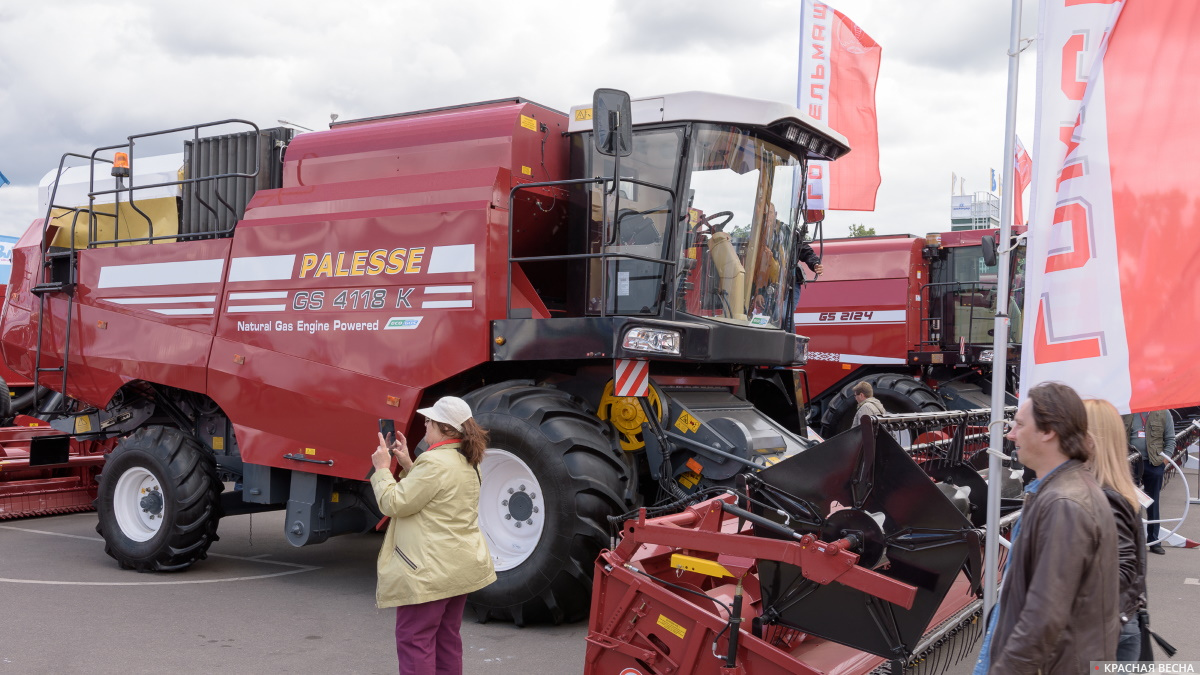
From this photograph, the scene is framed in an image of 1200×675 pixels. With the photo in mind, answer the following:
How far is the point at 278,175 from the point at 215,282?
108 centimetres

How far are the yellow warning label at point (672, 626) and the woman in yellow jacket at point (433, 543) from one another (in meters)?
0.77

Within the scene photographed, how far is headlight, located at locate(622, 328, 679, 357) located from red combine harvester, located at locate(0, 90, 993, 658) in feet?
0.06

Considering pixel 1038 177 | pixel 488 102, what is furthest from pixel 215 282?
pixel 1038 177

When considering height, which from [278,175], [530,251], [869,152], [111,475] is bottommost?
[111,475]

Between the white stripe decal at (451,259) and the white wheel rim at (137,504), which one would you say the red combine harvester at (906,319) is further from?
the white wheel rim at (137,504)

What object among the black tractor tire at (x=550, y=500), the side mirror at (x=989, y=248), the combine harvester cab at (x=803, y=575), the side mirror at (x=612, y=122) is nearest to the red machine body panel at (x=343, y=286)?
the black tractor tire at (x=550, y=500)

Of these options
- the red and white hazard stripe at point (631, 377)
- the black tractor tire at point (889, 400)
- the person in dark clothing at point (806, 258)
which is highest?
the person in dark clothing at point (806, 258)

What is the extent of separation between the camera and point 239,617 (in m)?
6.55

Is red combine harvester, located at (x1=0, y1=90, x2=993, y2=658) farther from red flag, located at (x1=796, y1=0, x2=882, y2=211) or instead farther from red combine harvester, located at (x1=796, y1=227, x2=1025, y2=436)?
red combine harvester, located at (x1=796, y1=227, x2=1025, y2=436)

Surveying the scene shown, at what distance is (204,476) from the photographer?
7711 millimetres

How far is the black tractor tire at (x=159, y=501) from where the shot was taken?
7.61m

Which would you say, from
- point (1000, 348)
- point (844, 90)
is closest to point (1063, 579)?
point (1000, 348)

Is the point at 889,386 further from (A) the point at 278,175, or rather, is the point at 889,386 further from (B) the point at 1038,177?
(B) the point at 1038,177

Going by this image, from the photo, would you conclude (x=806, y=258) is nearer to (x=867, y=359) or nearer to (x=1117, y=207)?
(x=1117, y=207)
